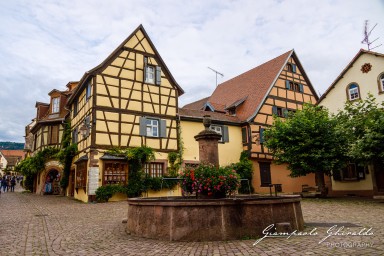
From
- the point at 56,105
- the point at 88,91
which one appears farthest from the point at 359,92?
the point at 56,105

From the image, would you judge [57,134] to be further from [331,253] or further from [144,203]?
[331,253]

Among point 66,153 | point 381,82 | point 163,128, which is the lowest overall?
point 66,153

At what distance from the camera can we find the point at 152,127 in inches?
805

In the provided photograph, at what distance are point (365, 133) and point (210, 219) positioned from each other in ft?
37.0

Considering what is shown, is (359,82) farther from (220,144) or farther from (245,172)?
(220,144)

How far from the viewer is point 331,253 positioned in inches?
211

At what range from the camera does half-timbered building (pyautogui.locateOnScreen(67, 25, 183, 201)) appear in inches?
712

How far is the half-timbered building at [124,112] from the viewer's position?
59.3ft

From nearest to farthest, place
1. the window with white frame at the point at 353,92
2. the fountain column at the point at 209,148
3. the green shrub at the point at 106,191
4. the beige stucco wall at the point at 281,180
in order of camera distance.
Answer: the fountain column at the point at 209,148
the green shrub at the point at 106,191
the window with white frame at the point at 353,92
the beige stucco wall at the point at 281,180

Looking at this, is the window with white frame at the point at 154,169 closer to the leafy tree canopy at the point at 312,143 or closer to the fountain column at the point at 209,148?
the leafy tree canopy at the point at 312,143

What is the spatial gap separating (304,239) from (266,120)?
60.7ft

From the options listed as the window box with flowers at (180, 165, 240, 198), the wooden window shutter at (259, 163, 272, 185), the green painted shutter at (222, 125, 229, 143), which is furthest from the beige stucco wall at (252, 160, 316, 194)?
the window box with flowers at (180, 165, 240, 198)

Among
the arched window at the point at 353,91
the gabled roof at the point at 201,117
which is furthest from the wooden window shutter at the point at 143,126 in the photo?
the arched window at the point at 353,91

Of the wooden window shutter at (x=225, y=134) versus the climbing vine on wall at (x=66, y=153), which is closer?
the climbing vine on wall at (x=66, y=153)
